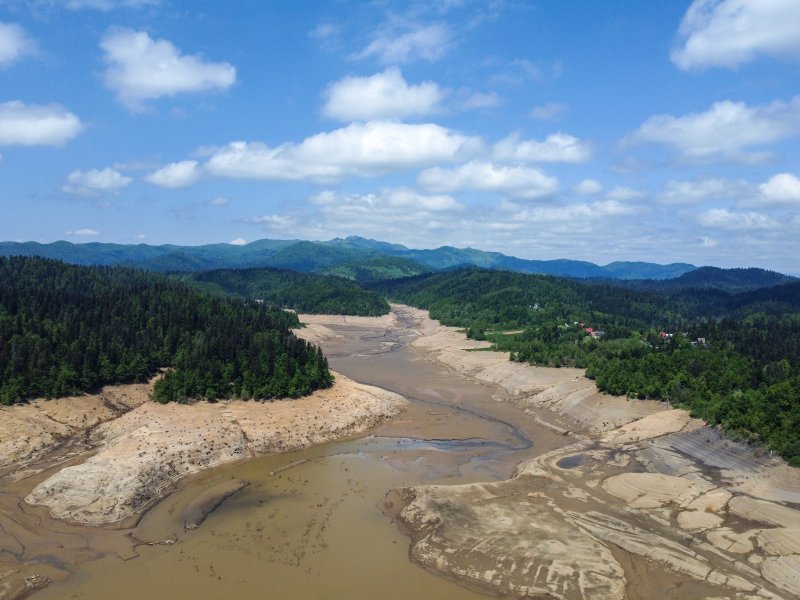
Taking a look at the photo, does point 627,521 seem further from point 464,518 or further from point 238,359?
point 238,359

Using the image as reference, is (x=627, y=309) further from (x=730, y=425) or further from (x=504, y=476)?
(x=504, y=476)

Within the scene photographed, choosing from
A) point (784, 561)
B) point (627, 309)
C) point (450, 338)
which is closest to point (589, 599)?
point (784, 561)

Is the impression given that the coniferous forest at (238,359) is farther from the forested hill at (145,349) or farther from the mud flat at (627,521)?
the mud flat at (627,521)

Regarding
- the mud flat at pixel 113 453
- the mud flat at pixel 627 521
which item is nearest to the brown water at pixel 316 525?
the mud flat at pixel 113 453

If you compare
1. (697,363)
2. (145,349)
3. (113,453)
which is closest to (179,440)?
(113,453)

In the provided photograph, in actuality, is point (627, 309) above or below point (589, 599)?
above
